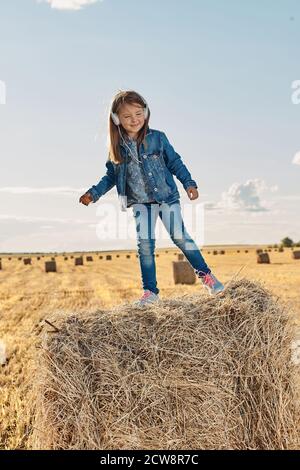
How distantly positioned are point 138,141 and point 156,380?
6.61ft

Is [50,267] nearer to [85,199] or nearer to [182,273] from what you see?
[182,273]

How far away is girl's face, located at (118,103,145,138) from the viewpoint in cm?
506

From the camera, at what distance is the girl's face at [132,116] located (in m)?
5.06

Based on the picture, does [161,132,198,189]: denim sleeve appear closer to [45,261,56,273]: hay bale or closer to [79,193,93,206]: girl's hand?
[79,193,93,206]: girl's hand

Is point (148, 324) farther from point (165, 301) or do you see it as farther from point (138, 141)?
point (138, 141)

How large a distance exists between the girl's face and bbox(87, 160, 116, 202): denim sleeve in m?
0.38

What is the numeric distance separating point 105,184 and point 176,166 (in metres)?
0.62

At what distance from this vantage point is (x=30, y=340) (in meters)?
8.48

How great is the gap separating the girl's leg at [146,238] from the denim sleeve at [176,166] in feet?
1.07

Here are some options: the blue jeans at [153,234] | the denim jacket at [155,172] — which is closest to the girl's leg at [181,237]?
the blue jeans at [153,234]
